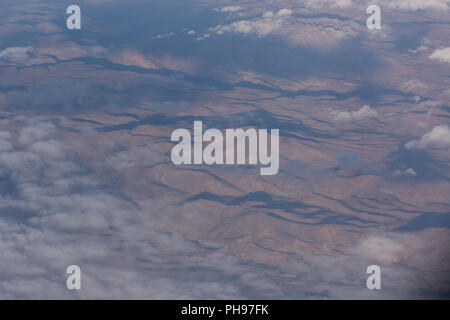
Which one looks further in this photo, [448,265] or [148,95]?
[148,95]

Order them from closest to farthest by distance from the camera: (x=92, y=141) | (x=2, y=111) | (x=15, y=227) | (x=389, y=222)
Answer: (x=15, y=227) < (x=389, y=222) < (x=92, y=141) < (x=2, y=111)

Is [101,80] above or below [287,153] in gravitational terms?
above

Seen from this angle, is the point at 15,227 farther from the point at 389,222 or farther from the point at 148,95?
the point at 148,95

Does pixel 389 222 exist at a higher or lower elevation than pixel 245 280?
higher

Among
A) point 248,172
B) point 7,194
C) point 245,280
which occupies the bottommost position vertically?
point 245,280

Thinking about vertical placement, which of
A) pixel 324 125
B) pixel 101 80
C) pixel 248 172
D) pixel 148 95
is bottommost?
pixel 248 172

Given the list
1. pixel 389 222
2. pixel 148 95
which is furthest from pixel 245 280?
pixel 148 95

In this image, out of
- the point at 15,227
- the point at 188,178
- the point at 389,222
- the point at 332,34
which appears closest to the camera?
the point at 15,227

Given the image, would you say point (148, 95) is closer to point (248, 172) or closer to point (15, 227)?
point (248, 172)

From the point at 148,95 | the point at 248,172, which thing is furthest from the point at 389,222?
the point at 148,95
